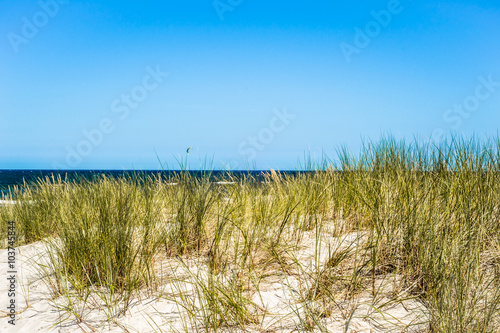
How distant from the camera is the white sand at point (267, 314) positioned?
168 centimetres

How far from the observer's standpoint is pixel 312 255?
2455 mm

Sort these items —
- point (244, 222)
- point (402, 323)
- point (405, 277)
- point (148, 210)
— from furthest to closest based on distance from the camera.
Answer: point (244, 222), point (148, 210), point (405, 277), point (402, 323)

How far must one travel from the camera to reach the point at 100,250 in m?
2.22

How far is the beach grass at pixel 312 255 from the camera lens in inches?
66.6

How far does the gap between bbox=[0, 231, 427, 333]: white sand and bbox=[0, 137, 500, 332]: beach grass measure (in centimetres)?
2

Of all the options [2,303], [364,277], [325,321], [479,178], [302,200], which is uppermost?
[479,178]

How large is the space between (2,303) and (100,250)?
887 millimetres

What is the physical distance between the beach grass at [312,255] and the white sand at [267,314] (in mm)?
24

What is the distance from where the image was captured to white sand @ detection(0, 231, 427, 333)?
1679 mm

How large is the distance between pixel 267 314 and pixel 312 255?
0.78 metres

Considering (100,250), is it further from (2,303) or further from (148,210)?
(2,303)

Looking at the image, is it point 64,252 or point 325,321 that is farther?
point 64,252

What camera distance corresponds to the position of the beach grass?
169 centimetres

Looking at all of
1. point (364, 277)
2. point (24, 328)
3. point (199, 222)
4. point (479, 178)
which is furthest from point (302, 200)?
point (24, 328)
